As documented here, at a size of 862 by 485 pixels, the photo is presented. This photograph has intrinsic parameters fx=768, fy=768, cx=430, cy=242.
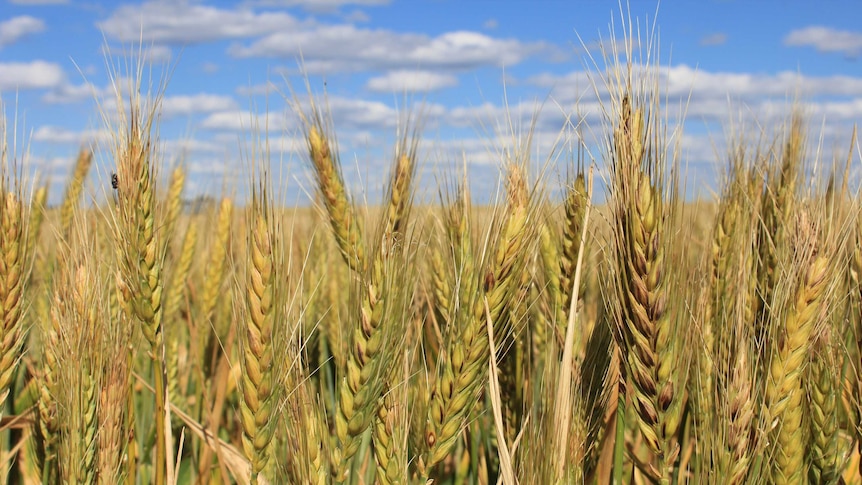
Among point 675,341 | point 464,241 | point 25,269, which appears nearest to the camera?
point 675,341

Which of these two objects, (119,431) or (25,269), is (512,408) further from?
(25,269)

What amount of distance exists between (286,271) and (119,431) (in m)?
0.63

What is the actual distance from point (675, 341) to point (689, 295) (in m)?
0.30

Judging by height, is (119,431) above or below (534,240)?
below

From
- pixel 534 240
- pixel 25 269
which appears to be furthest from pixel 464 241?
pixel 25 269

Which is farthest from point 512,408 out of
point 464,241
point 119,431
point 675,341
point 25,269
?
point 25,269

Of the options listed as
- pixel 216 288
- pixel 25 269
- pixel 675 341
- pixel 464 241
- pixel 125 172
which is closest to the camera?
pixel 675 341

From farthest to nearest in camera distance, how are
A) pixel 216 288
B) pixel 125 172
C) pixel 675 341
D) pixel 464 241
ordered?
pixel 216 288 < pixel 464 241 < pixel 125 172 < pixel 675 341

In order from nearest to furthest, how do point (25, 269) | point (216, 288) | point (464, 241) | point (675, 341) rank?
1. point (675, 341)
2. point (464, 241)
3. point (25, 269)
4. point (216, 288)

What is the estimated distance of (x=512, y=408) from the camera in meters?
2.27

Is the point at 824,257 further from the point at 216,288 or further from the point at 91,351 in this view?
the point at 216,288

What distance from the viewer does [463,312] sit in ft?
5.59

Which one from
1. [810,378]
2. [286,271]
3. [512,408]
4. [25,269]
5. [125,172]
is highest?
[125,172]

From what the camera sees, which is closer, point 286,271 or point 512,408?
point 286,271
